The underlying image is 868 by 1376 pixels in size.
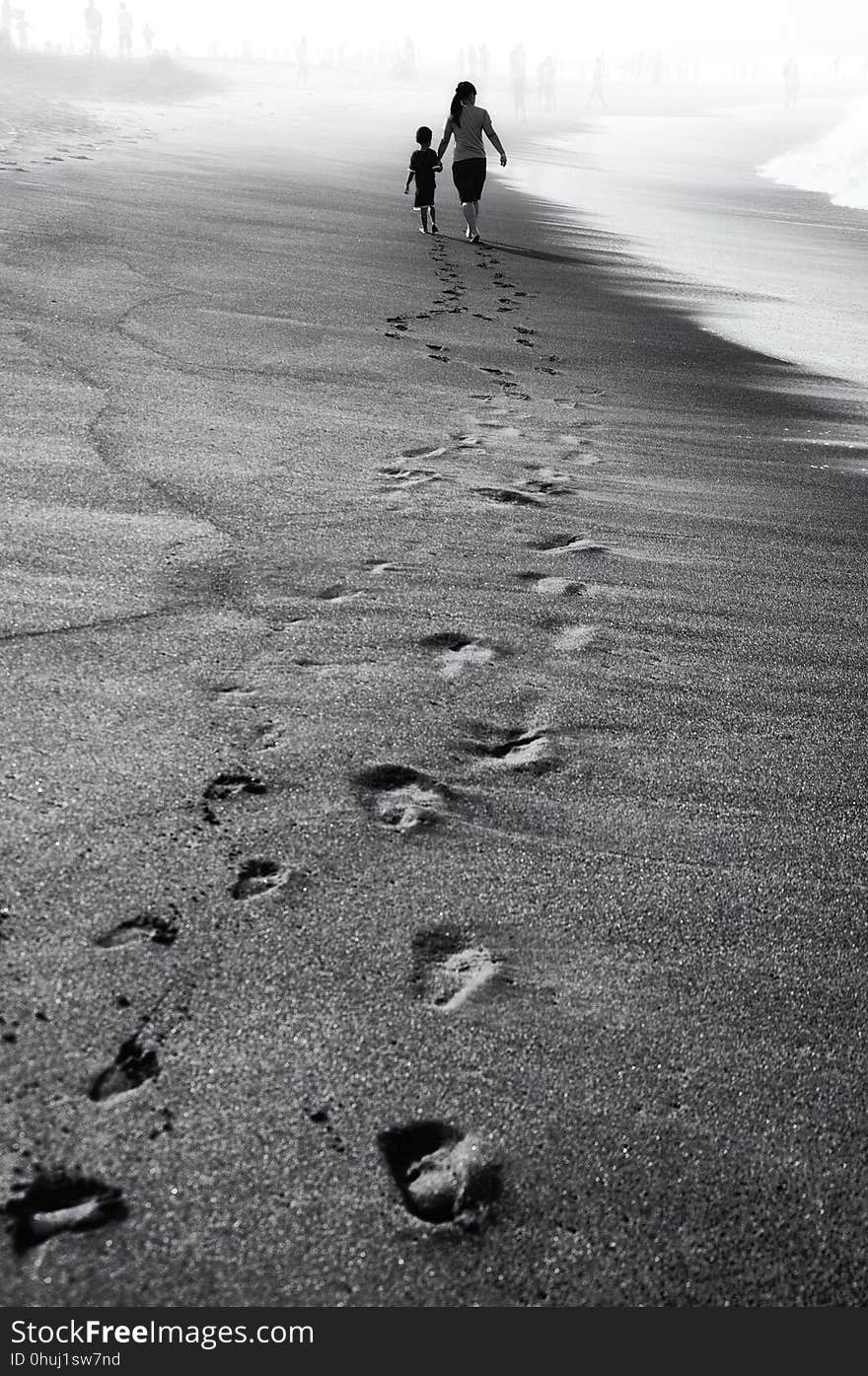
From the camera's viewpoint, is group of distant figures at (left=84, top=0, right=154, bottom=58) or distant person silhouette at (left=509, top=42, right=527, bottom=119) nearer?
distant person silhouette at (left=509, top=42, right=527, bottom=119)

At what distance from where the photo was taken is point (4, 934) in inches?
68.7

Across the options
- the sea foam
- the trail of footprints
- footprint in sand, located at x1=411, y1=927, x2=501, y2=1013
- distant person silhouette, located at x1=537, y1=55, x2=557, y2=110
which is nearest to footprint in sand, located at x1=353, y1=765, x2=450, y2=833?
the trail of footprints

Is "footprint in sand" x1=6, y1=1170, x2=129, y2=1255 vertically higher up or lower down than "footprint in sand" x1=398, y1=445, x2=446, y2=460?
lower down

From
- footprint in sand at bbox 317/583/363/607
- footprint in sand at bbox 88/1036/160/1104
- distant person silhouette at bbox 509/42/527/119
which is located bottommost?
footprint in sand at bbox 88/1036/160/1104

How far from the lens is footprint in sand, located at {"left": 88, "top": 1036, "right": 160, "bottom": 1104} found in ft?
4.93

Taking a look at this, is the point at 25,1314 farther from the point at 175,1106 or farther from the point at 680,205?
the point at 680,205

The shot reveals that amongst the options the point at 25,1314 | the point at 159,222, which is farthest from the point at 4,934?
the point at 159,222

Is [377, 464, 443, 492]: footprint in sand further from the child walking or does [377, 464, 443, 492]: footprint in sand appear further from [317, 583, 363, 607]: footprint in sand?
the child walking

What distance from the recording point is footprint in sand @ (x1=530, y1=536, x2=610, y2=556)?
3566 millimetres

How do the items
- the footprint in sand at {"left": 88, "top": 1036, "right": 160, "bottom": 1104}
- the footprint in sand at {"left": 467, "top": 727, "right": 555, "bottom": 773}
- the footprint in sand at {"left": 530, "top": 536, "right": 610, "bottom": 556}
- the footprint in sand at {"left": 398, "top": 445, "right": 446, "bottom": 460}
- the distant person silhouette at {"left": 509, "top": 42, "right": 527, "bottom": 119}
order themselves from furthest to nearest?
the distant person silhouette at {"left": 509, "top": 42, "right": 527, "bottom": 119} → the footprint in sand at {"left": 398, "top": 445, "right": 446, "bottom": 460} → the footprint in sand at {"left": 530, "top": 536, "right": 610, "bottom": 556} → the footprint in sand at {"left": 467, "top": 727, "right": 555, "bottom": 773} → the footprint in sand at {"left": 88, "top": 1036, "right": 160, "bottom": 1104}

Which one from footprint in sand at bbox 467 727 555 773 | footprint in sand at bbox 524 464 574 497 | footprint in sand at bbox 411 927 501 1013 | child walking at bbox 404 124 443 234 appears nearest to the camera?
footprint in sand at bbox 411 927 501 1013

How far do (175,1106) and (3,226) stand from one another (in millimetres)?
7755

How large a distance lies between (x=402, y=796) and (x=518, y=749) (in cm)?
33

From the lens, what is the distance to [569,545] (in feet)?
11.8
